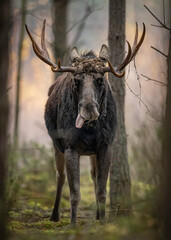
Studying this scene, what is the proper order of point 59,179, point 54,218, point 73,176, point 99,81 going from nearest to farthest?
point 99,81
point 73,176
point 54,218
point 59,179

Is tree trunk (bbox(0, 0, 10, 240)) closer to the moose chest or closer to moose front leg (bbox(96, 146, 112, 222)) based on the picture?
the moose chest

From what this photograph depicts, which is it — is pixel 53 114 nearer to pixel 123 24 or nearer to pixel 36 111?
pixel 123 24

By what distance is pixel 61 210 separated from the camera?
26.2 ft

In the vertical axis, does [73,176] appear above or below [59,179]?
above

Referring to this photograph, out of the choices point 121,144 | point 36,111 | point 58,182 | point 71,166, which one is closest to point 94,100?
point 71,166

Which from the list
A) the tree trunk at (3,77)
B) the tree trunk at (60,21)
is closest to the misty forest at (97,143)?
the tree trunk at (3,77)

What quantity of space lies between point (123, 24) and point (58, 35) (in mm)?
3254

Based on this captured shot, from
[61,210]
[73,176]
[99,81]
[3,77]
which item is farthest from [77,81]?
[61,210]

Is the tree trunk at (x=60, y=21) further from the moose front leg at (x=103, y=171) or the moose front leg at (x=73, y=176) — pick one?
the moose front leg at (x=73, y=176)

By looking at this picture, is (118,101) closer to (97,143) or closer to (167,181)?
(97,143)

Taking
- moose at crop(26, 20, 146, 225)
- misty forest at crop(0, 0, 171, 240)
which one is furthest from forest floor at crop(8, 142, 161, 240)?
moose at crop(26, 20, 146, 225)

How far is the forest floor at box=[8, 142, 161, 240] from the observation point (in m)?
3.57

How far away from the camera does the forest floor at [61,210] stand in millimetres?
3574

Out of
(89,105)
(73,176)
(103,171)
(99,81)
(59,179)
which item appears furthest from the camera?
(59,179)
